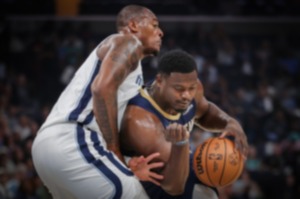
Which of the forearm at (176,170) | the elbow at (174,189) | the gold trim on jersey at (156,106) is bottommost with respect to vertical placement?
the elbow at (174,189)

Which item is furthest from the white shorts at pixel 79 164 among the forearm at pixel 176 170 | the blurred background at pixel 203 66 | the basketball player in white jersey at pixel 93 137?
the blurred background at pixel 203 66

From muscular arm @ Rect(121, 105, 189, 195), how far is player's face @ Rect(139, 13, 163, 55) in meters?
0.39

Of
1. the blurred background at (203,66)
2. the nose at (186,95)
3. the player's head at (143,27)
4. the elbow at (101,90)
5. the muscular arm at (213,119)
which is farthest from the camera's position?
the blurred background at (203,66)

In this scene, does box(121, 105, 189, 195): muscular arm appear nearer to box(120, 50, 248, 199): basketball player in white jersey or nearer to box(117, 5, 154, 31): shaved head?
box(120, 50, 248, 199): basketball player in white jersey

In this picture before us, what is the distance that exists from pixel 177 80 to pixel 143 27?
1.39 ft

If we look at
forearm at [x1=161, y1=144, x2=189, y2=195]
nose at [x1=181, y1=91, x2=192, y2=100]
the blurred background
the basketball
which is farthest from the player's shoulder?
the blurred background

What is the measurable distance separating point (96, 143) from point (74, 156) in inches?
6.6

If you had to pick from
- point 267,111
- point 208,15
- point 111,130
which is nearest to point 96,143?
point 111,130

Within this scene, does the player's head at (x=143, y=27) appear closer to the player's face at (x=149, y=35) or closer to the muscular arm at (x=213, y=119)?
the player's face at (x=149, y=35)

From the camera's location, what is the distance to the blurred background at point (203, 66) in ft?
30.4

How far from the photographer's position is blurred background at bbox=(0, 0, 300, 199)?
927 centimetres

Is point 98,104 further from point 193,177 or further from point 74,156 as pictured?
point 193,177

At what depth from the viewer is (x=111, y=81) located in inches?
158

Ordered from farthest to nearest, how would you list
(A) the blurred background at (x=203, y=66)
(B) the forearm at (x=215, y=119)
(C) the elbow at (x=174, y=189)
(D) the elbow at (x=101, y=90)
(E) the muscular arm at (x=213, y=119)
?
(A) the blurred background at (x=203, y=66) → (B) the forearm at (x=215, y=119) → (E) the muscular arm at (x=213, y=119) → (C) the elbow at (x=174, y=189) → (D) the elbow at (x=101, y=90)
